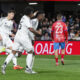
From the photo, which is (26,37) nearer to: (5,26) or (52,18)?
(5,26)

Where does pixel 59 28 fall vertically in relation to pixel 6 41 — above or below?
above

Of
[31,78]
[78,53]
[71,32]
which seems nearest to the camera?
[31,78]

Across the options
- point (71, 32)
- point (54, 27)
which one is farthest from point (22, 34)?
point (71, 32)

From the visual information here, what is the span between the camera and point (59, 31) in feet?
56.8

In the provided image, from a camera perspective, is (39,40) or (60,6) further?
(60,6)

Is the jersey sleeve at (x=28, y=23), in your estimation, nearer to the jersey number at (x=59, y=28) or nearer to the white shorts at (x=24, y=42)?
the white shorts at (x=24, y=42)

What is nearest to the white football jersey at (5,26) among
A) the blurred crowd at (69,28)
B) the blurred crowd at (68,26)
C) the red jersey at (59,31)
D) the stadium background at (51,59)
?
the stadium background at (51,59)

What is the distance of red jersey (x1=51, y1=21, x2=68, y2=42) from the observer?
17172 millimetres

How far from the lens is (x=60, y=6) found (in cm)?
3114

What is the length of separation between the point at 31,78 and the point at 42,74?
1108 millimetres

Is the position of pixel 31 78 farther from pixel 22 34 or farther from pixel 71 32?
pixel 71 32

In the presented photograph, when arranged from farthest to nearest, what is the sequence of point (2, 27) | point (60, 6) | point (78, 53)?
point (60, 6)
point (78, 53)
point (2, 27)

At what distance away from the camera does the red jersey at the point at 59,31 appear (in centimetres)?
1717

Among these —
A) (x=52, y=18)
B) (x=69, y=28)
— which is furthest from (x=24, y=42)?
(x=52, y=18)
